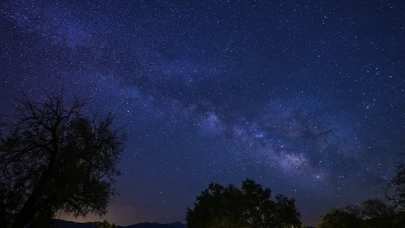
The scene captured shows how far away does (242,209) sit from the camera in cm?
4581

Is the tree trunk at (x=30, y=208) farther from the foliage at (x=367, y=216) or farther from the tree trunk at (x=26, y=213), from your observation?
the foliage at (x=367, y=216)

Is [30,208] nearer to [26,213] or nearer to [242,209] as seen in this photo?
[26,213]

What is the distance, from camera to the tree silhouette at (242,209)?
4388 cm

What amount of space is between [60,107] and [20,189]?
7746 mm

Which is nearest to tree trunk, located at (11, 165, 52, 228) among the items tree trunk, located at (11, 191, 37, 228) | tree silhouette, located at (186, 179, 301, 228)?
tree trunk, located at (11, 191, 37, 228)

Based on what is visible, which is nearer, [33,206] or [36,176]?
[33,206]

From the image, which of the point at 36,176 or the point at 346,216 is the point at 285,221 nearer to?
the point at 346,216

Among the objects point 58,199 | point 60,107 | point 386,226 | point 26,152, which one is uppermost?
point 60,107

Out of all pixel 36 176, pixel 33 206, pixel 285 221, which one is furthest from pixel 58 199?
pixel 285 221

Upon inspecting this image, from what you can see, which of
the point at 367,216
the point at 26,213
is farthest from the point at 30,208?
the point at 367,216

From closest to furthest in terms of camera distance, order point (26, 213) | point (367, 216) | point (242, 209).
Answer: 1. point (26, 213)
2. point (367, 216)
3. point (242, 209)

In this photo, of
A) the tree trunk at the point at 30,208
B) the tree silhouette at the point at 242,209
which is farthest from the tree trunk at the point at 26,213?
the tree silhouette at the point at 242,209

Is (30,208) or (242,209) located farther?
(242,209)

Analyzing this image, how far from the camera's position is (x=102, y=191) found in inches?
976
